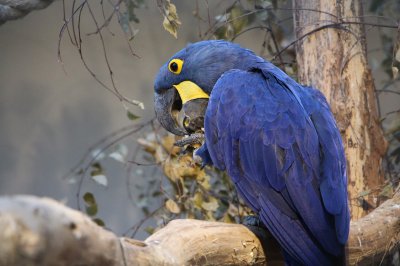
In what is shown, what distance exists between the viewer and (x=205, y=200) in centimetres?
197

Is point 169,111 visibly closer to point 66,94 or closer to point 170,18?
point 170,18

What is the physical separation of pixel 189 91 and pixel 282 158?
1.38 ft

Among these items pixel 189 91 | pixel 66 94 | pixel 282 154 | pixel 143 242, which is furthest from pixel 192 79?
pixel 66 94

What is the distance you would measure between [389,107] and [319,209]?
2.06 meters

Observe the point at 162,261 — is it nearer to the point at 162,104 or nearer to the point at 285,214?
the point at 285,214

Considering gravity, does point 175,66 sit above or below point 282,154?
above

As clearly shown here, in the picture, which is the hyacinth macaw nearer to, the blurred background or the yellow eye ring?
the yellow eye ring

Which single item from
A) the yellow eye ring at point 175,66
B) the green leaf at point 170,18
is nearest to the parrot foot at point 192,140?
the yellow eye ring at point 175,66

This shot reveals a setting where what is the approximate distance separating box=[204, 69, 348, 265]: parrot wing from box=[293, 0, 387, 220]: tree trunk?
285 mm

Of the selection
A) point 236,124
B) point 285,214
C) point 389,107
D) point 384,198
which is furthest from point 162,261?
point 389,107

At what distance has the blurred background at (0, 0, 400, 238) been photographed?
271 centimetres

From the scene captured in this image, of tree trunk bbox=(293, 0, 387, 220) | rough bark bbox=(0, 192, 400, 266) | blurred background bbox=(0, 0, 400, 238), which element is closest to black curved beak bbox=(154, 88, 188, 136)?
tree trunk bbox=(293, 0, 387, 220)

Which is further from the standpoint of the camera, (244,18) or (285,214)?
(244,18)

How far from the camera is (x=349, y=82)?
1.68 meters
